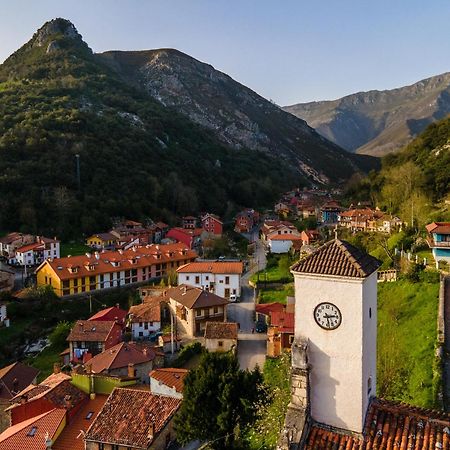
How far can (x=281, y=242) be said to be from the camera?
54.8 meters

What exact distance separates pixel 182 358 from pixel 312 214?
167ft

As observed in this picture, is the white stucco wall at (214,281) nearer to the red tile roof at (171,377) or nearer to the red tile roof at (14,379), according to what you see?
the red tile roof at (14,379)

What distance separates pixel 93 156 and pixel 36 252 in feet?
93.6

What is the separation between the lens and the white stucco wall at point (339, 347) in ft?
31.7

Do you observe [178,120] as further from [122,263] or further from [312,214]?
[122,263]

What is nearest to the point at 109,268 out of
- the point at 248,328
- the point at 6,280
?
the point at 6,280

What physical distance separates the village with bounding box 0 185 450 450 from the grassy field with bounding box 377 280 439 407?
318cm

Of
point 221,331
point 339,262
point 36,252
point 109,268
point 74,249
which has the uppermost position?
point 339,262

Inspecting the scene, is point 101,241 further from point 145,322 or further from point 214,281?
point 145,322

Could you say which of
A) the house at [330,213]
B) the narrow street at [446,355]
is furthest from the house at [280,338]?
the house at [330,213]

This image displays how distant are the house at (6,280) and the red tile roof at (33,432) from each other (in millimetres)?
24721

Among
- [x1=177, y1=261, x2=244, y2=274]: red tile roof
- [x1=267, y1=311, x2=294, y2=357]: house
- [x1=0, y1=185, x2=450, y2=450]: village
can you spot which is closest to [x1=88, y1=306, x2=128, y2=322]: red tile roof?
[x1=0, y1=185, x2=450, y2=450]: village

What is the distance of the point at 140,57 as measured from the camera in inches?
7096

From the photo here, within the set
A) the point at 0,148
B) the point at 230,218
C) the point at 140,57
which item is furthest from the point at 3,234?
the point at 140,57
